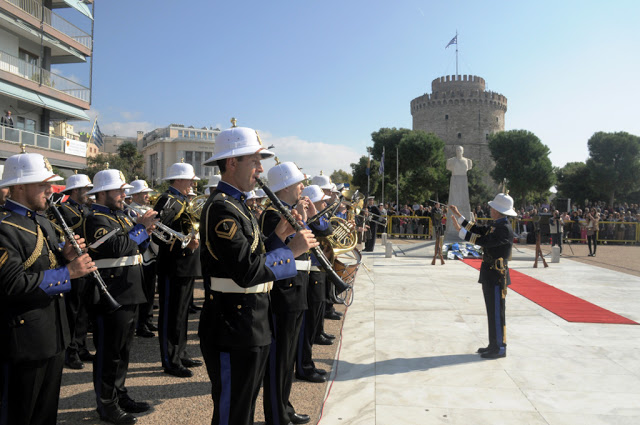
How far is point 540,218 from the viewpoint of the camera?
20.8 m

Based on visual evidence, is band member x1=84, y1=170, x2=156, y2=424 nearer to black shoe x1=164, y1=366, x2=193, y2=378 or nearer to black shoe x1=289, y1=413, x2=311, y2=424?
black shoe x1=164, y1=366, x2=193, y2=378

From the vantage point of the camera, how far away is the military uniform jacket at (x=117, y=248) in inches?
174

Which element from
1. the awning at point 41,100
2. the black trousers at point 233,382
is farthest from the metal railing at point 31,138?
the black trousers at point 233,382

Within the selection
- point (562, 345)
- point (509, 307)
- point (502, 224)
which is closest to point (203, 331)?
point (502, 224)

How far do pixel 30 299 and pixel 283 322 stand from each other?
6.72 ft

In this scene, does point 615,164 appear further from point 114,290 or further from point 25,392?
point 25,392

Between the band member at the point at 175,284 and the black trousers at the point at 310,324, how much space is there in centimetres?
136

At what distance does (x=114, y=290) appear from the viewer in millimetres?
4434

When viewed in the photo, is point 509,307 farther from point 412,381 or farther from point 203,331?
point 203,331

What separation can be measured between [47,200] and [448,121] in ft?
262

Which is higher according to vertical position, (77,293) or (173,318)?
(77,293)

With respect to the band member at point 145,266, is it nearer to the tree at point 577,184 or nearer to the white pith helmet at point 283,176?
the white pith helmet at point 283,176

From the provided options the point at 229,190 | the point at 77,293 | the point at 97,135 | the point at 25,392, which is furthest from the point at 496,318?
the point at 97,135

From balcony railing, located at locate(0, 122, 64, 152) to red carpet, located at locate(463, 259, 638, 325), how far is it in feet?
76.7
